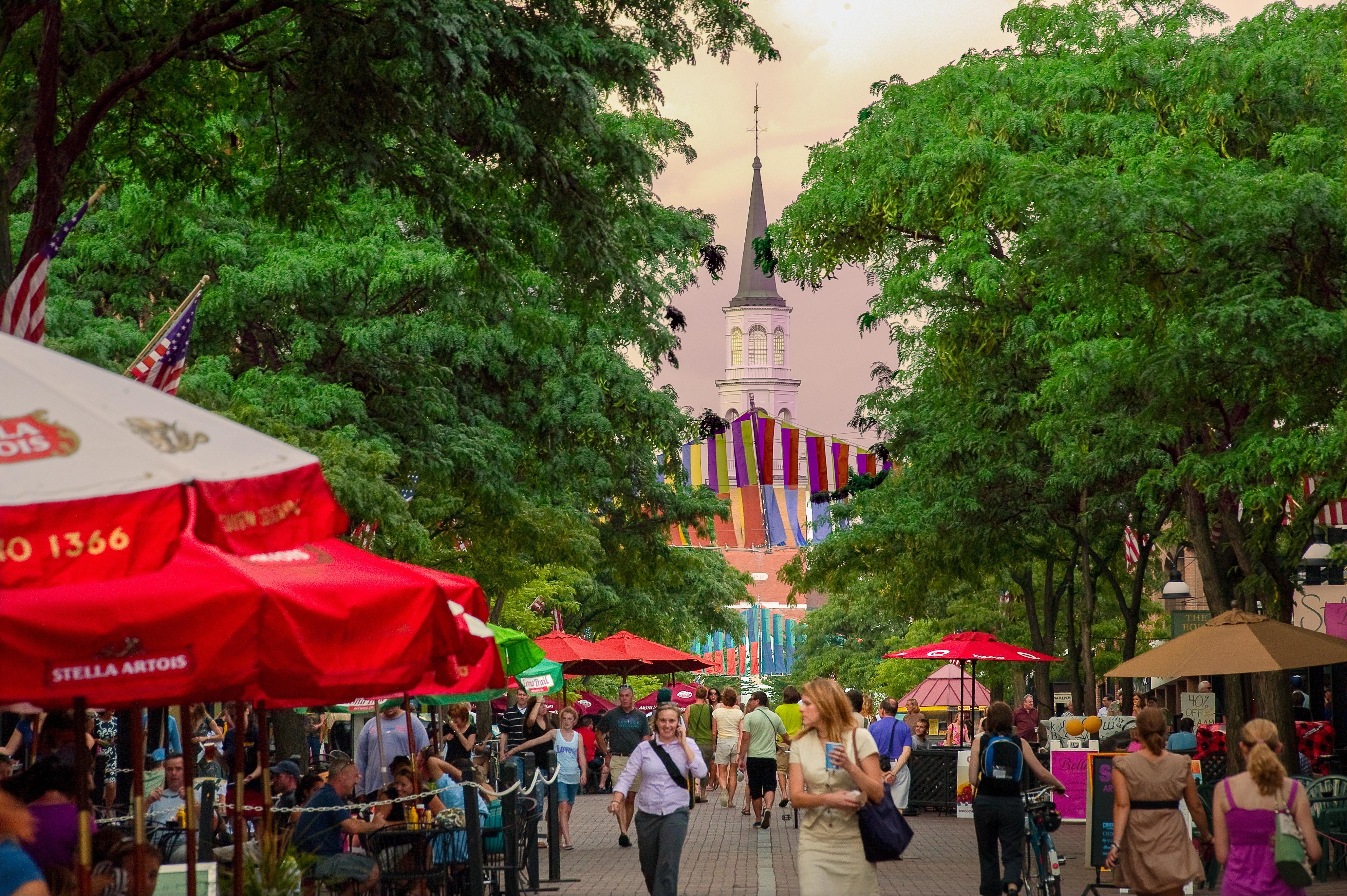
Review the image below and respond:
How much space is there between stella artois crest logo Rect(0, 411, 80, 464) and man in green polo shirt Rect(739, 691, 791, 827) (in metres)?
16.8

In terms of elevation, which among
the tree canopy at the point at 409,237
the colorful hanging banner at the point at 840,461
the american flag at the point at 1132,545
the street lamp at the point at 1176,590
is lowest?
the street lamp at the point at 1176,590

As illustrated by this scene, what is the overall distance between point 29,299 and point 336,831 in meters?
4.04

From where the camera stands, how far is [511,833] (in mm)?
13219

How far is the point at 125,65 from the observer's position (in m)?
12.4

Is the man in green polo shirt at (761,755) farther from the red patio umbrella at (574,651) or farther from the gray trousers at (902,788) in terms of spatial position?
the red patio umbrella at (574,651)

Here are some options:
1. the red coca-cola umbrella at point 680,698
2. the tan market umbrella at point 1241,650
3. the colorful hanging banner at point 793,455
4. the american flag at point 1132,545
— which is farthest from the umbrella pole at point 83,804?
the colorful hanging banner at point 793,455

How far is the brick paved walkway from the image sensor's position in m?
15.1

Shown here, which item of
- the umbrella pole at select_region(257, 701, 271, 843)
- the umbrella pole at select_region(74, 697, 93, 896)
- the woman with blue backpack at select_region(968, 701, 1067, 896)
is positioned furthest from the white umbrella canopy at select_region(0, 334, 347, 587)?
the woman with blue backpack at select_region(968, 701, 1067, 896)

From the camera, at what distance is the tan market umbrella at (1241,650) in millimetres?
15828

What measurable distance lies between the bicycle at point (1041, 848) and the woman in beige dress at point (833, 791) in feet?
14.6

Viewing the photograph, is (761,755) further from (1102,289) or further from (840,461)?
(840,461)

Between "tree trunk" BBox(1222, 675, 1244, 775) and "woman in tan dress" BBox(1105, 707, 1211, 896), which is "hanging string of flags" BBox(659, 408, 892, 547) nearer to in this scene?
"tree trunk" BBox(1222, 675, 1244, 775)

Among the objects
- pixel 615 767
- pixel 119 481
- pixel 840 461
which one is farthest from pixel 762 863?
pixel 840 461

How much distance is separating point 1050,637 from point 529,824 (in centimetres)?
2546
